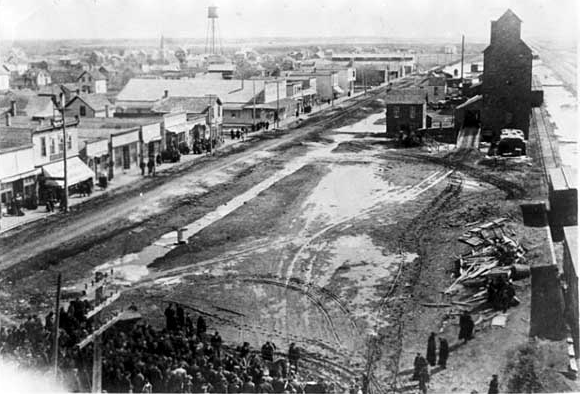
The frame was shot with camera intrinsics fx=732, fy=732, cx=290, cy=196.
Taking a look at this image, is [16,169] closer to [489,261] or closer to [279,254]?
[279,254]

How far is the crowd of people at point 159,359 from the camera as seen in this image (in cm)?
1650

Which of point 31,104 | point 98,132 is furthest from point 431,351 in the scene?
point 31,104

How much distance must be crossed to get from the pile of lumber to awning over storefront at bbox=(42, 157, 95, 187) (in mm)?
19735

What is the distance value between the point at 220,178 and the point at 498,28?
26.7m

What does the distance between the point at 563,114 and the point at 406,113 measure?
61.7 ft

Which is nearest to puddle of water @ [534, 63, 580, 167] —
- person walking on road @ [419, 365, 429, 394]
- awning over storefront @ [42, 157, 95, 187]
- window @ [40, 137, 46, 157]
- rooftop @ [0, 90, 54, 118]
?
person walking on road @ [419, 365, 429, 394]

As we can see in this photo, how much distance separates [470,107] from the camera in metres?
62.0

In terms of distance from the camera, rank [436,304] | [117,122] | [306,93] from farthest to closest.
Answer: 1. [306,93]
2. [117,122]
3. [436,304]

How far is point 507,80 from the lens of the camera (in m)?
57.5

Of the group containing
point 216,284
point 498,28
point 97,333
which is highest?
point 498,28

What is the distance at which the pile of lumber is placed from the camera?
25.0 meters

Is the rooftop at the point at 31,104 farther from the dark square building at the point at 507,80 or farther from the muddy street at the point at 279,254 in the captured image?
the dark square building at the point at 507,80

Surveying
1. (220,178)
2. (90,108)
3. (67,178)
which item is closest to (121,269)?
(67,178)

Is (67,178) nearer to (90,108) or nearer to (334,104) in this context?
(90,108)
